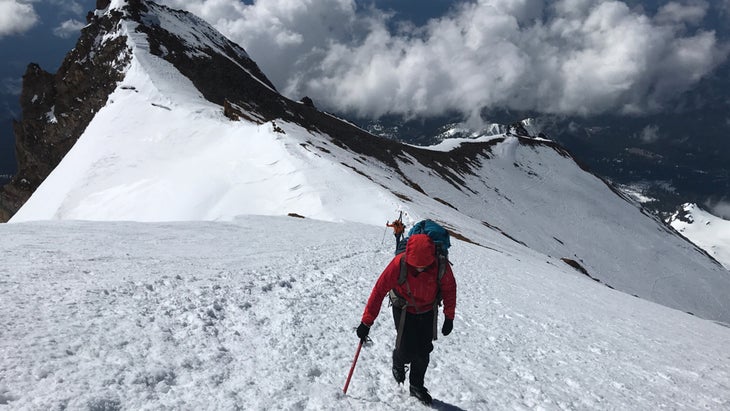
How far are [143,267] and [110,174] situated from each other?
101 feet

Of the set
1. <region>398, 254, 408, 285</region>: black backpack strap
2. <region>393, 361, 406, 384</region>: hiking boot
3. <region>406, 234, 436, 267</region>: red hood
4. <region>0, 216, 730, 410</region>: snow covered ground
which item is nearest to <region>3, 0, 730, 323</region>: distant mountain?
<region>0, 216, 730, 410</region>: snow covered ground

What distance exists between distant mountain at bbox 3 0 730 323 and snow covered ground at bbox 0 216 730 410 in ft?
41.8

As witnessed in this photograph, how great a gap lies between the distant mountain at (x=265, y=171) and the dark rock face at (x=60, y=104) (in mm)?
329

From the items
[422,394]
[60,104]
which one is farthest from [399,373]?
[60,104]

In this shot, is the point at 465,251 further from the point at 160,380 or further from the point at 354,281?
the point at 160,380

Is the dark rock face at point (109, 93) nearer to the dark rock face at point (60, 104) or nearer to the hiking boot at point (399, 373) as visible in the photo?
the dark rock face at point (60, 104)

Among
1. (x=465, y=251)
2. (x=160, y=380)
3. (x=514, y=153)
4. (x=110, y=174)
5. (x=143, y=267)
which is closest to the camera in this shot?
(x=160, y=380)

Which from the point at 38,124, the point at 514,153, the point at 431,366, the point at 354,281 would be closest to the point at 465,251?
the point at 354,281

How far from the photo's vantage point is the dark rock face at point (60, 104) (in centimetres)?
5972

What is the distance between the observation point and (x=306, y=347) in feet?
22.4

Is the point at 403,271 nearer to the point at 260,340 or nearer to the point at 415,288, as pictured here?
the point at 415,288

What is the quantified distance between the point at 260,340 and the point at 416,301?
9.51ft

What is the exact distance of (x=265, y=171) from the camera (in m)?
31.1

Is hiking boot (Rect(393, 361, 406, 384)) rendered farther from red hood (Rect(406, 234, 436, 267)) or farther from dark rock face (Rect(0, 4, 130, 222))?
dark rock face (Rect(0, 4, 130, 222))
